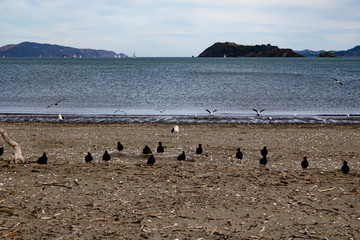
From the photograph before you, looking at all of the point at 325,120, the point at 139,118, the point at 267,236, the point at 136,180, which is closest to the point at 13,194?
the point at 136,180

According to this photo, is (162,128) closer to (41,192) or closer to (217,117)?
(217,117)

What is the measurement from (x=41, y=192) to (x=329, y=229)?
262 inches

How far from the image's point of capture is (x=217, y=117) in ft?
→ 96.3

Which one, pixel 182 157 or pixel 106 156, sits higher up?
pixel 106 156

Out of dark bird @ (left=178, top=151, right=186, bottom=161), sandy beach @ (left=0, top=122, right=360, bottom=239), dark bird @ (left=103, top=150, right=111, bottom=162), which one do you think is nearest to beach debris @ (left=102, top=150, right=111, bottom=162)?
dark bird @ (left=103, top=150, right=111, bottom=162)

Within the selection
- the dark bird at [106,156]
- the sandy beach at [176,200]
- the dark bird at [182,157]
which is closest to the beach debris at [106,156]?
the dark bird at [106,156]

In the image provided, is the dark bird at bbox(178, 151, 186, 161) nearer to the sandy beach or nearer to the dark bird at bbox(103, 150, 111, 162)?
the sandy beach

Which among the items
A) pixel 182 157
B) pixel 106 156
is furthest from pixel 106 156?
pixel 182 157

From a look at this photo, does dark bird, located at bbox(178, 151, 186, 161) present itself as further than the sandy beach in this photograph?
Yes

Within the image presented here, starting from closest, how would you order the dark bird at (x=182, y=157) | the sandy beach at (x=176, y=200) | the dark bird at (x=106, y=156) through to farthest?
the sandy beach at (x=176, y=200), the dark bird at (x=106, y=156), the dark bird at (x=182, y=157)

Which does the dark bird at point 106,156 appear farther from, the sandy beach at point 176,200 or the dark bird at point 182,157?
the dark bird at point 182,157

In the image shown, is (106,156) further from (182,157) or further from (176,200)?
(176,200)

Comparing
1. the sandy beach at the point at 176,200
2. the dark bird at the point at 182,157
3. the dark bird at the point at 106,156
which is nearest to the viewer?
the sandy beach at the point at 176,200

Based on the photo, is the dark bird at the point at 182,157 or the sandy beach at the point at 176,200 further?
the dark bird at the point at 182,157
